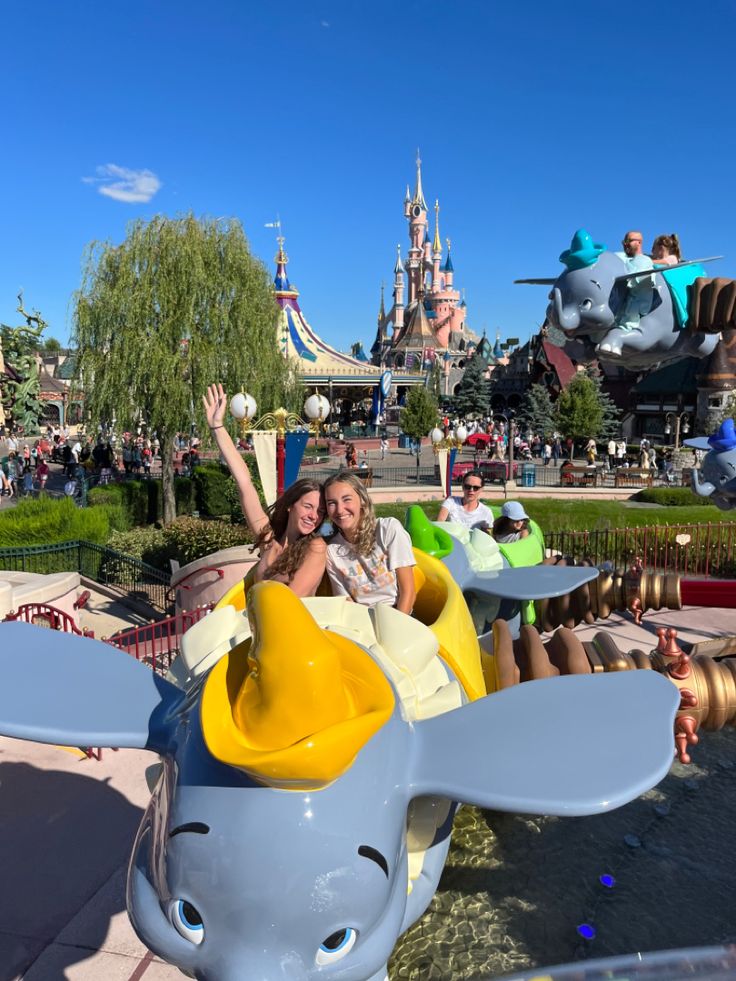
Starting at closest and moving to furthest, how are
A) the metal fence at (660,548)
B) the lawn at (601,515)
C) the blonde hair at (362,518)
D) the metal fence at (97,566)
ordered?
the blonde hair at (362,518)
the metal fence at (97,566)
the metal fence at (660,548)
the lawn at (601,515)

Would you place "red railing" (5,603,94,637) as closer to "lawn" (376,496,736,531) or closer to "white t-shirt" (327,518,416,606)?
"white t-shirt" (327,518,416,606)

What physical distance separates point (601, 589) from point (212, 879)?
568cm

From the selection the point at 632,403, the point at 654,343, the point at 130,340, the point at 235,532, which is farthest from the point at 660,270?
the point at 632,403

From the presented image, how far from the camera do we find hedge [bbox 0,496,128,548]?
12602mm

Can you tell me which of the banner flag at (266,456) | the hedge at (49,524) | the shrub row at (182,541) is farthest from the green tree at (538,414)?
the banner flag at (266,456)

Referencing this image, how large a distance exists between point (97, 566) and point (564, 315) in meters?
10.3

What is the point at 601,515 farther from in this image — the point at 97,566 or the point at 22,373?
the point at 22,373

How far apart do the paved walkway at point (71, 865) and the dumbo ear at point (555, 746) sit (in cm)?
258

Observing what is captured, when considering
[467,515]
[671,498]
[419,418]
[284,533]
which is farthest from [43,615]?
[419,418]

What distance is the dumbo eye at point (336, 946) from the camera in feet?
6.32

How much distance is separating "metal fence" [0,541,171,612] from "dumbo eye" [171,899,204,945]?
377 inches

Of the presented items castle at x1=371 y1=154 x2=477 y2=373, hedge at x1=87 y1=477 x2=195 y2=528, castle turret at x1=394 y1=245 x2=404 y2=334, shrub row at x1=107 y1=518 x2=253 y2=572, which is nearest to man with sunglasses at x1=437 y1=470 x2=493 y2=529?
shrub row at x1=107 y1=518 x2=253 y2=572

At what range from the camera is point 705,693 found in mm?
4402

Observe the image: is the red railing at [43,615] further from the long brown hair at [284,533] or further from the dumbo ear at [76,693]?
the dumbo ear at [76,693]
